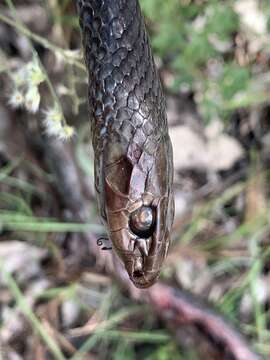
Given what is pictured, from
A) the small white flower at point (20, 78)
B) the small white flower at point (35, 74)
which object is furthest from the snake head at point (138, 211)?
the small white flower at point (20, 78)

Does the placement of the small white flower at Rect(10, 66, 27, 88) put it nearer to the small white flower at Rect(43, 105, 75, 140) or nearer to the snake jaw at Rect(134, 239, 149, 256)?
the small white flower at Rect(43, 105, 75, 140)

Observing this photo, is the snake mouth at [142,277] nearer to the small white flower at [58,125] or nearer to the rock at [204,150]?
the small white flower at [58,125]

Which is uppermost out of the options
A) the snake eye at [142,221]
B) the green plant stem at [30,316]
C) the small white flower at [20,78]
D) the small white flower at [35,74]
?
the small white flower at [20,78]

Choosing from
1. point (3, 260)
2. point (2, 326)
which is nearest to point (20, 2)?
point (3, 260)

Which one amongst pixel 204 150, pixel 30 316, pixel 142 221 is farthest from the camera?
pixel 204 150

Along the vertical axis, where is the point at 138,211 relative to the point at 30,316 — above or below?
above

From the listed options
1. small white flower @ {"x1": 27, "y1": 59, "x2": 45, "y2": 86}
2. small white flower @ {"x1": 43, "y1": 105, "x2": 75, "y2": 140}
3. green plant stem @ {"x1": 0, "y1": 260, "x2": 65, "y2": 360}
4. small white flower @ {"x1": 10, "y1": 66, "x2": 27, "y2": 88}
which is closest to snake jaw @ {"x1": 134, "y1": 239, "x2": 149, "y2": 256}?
small white flower @ {"x1": 43, "y1": 105, "x2": 75, "y2": 140}

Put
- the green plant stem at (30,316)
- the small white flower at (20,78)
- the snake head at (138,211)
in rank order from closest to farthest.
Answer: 1. the snake head at (138,211)
2. the small white flower at (20,78)
3. the green plant stem at (30,316)

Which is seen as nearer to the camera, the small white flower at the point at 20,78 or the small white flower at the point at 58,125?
the small white flower at the point at 58,125

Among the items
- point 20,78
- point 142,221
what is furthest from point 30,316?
point 142,221

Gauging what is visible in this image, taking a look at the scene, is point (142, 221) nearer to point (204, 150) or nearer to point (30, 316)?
point (30, 316)
